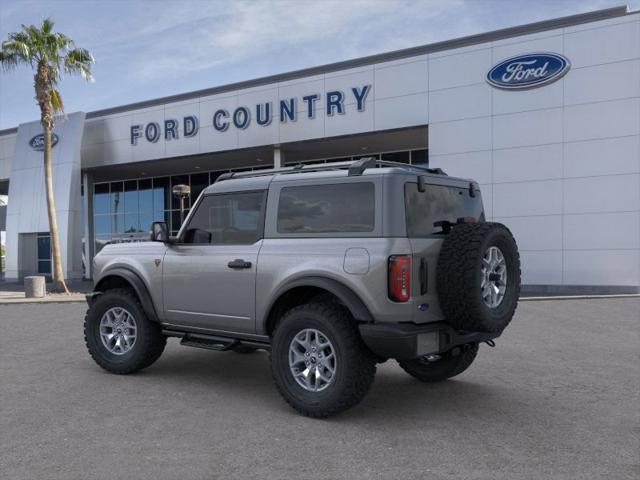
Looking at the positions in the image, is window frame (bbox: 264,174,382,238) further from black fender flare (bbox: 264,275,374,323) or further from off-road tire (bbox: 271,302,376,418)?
off-road tire (bbox: 271,302,376,418)

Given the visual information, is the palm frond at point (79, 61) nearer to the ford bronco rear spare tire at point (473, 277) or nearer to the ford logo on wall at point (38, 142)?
the ford logo on wall at point (38, 142)

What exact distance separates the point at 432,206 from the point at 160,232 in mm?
2764

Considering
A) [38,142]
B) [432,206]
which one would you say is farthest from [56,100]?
[432,206]

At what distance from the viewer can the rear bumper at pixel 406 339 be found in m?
4.39

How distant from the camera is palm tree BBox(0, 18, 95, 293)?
19.7 m

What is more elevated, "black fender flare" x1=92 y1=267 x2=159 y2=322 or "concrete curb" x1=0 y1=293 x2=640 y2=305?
"black fender flare" x1=92 y1=267 x2=159 y2=322

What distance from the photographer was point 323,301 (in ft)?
16.3

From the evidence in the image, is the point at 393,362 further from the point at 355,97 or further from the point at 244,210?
the point at 355,97

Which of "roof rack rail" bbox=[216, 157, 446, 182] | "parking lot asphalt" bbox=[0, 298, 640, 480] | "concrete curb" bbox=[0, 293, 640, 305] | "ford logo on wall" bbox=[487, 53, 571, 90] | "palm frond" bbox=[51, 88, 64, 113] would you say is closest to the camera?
"parking lot asphalt" bbox=[0, 298, 640, 480]

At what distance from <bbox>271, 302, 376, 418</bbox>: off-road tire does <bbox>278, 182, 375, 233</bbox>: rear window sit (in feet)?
2.26

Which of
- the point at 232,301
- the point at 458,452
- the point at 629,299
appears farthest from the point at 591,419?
the point at 629,299

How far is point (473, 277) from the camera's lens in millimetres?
4461

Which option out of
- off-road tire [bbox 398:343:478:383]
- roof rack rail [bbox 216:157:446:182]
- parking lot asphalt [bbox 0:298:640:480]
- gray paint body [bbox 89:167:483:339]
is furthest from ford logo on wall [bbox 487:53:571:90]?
off-road tire [bbox 398:343:478:383]

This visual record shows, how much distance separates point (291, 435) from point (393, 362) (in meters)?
2.91
